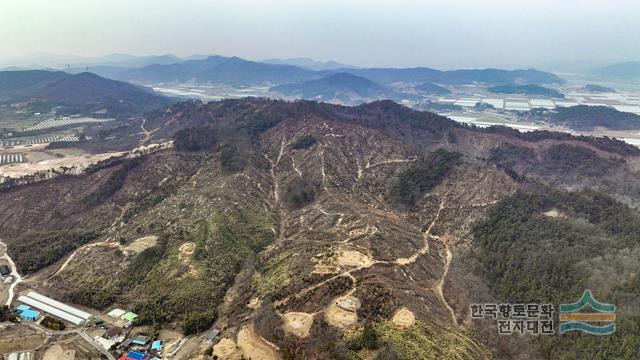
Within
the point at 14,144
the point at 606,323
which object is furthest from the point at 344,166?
the point at 14,144

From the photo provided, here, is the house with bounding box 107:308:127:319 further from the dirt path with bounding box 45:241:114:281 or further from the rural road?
the dirt path with bounding box 45:241:114:281

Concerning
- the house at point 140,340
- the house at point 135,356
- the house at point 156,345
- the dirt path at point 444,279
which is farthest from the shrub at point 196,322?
the dirt path at point 444,279

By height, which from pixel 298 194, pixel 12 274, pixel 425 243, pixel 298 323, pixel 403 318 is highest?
pixel 298 194

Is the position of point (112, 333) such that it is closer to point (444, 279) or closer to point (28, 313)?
point (28, 313)

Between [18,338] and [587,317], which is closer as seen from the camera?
[587,317]

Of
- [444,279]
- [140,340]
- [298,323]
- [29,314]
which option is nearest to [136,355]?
[140,340]

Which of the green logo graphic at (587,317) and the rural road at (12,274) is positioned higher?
the green logo graphic at (587,317)

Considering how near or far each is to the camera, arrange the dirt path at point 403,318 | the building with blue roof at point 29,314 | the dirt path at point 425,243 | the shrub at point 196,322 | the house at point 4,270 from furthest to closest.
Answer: the house at point 4,270
the dirt path at point 425,243
the building with blue roof at point 29,314
the shrub at point 196,322
the dirt path at point 403,318

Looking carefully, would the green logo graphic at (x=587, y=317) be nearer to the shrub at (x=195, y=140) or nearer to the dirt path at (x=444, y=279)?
the dirt path at (x=444, y=279)

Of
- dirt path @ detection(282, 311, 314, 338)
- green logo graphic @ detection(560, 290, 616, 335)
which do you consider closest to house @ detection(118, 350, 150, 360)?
dirt path @ detection(282, 311, 314, 338)
